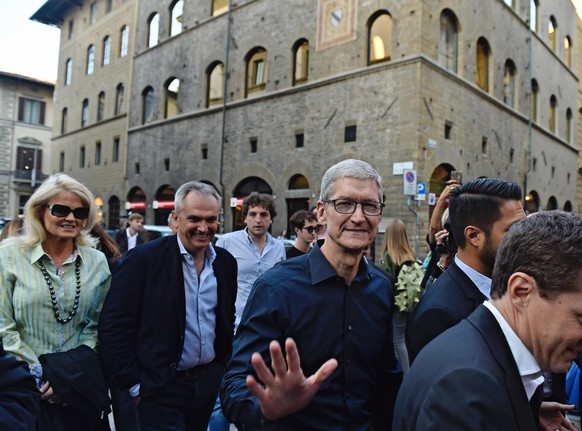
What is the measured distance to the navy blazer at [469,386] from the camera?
3.84 feet

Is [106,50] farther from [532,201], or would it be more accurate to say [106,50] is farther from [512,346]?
[512,346]

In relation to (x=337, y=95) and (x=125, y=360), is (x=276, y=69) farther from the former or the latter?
(x=125, y=360)

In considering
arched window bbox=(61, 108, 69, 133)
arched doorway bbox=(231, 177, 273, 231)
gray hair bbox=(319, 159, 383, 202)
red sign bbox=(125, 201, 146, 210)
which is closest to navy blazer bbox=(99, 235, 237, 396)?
gray hair bbox=(319, 159, 383, 202)

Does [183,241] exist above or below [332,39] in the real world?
below

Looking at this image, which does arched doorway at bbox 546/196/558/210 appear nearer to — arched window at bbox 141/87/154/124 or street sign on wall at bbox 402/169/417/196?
street sign on wall at bbox 402/169/417/196

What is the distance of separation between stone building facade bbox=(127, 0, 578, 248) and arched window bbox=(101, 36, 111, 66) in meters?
3.33

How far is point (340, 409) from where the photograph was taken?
1.95m

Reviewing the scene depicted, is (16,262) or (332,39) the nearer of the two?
(16,262)

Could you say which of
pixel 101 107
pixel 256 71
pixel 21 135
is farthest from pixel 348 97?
pixel 21 135

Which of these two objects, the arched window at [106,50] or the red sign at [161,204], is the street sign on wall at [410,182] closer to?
the red sign at [161,204]

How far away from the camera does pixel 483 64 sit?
688 inches

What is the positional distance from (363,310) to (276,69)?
54.8ft

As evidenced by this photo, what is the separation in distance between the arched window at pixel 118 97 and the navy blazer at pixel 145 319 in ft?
83.1

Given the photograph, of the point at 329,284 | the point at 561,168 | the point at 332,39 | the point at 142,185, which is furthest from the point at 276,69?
the point at 329,284
